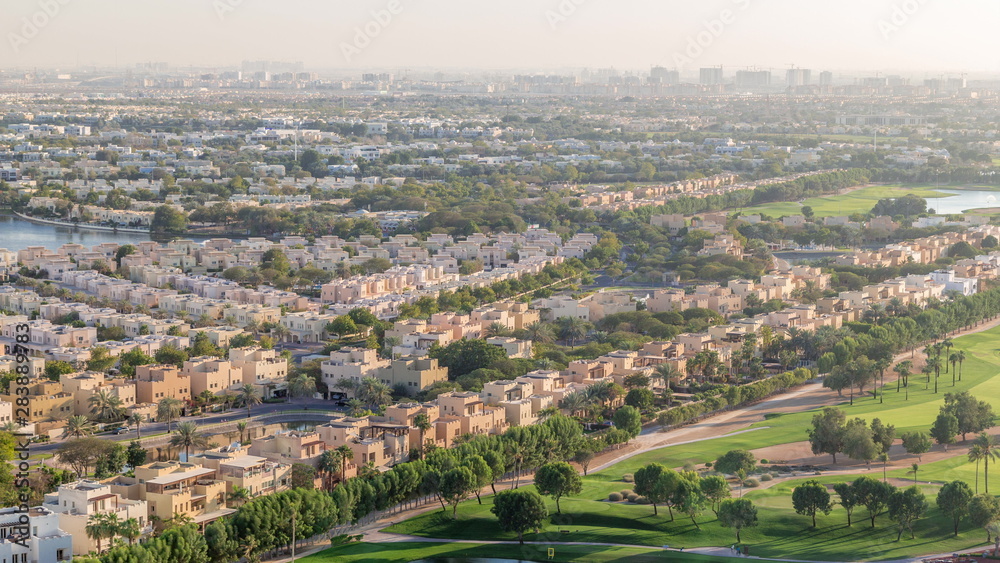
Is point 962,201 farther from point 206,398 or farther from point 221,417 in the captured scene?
point 221,417

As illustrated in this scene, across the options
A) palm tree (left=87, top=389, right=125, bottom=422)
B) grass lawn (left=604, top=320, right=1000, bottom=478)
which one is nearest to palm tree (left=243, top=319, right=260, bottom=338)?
palm tree (left=87, top=389, right=125, bottom=422)

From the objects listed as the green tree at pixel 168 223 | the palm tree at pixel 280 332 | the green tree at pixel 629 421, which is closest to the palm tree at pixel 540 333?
the palm tree at pixel 280 332

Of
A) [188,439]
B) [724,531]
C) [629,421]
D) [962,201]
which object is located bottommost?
[962,201]

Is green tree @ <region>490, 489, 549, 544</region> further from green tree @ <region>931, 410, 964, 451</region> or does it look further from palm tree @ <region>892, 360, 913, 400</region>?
palm tree @ <region>892, 360, 913, 400</region>

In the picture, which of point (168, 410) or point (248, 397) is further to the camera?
point (248, 397)

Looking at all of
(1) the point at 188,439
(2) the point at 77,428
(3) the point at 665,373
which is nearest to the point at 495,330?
(3) the point at 665,373

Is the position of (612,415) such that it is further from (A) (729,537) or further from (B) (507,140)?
(B) (507,140)

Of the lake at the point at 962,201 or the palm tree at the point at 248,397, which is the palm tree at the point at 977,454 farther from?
the lake at the point at 962,201
